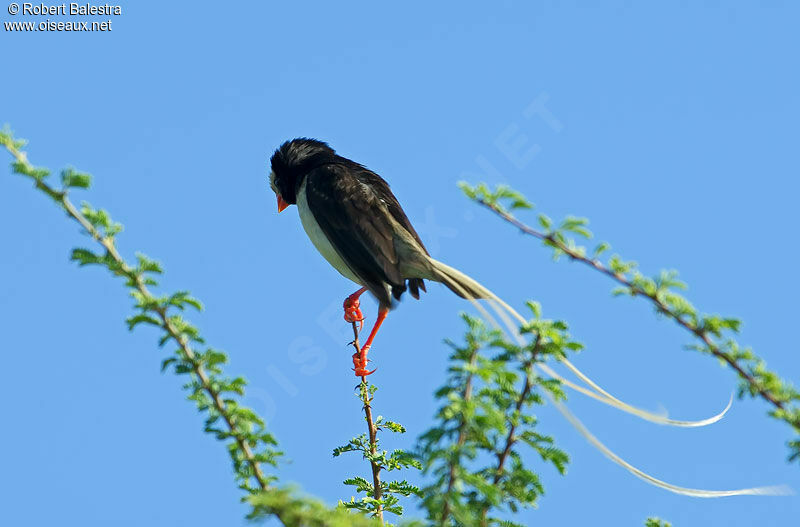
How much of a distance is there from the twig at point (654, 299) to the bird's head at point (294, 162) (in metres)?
7.65

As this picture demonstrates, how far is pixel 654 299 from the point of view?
11.0 feet

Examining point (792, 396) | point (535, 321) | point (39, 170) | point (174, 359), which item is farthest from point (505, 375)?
point (39, 170)

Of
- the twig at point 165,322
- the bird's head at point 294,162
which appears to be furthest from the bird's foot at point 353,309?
the twig at point 165,322

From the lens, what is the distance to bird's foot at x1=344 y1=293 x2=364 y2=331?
9.73 meters

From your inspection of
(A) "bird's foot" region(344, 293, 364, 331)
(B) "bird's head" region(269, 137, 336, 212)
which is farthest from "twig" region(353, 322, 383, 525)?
(B) "bird's head" region(269, 137, 336, 212)

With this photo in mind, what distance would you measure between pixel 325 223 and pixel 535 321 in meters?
6.50

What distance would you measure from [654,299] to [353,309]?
6668mm

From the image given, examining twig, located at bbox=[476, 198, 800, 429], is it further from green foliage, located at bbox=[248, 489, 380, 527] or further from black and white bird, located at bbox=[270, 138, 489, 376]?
black and white bird, located at bbox=[270, 138, 489, 376]

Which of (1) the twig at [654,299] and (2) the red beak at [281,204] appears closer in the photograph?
(1) the twig at [654,299]

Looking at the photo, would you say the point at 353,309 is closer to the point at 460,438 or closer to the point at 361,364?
the point at 361,364

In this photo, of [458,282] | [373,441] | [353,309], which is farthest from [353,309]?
[373,441]

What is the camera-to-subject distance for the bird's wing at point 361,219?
30.5 feet

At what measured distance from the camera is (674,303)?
328 cm

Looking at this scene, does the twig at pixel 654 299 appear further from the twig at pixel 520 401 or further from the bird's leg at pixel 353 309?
the bird's leg at pixel 353 309
